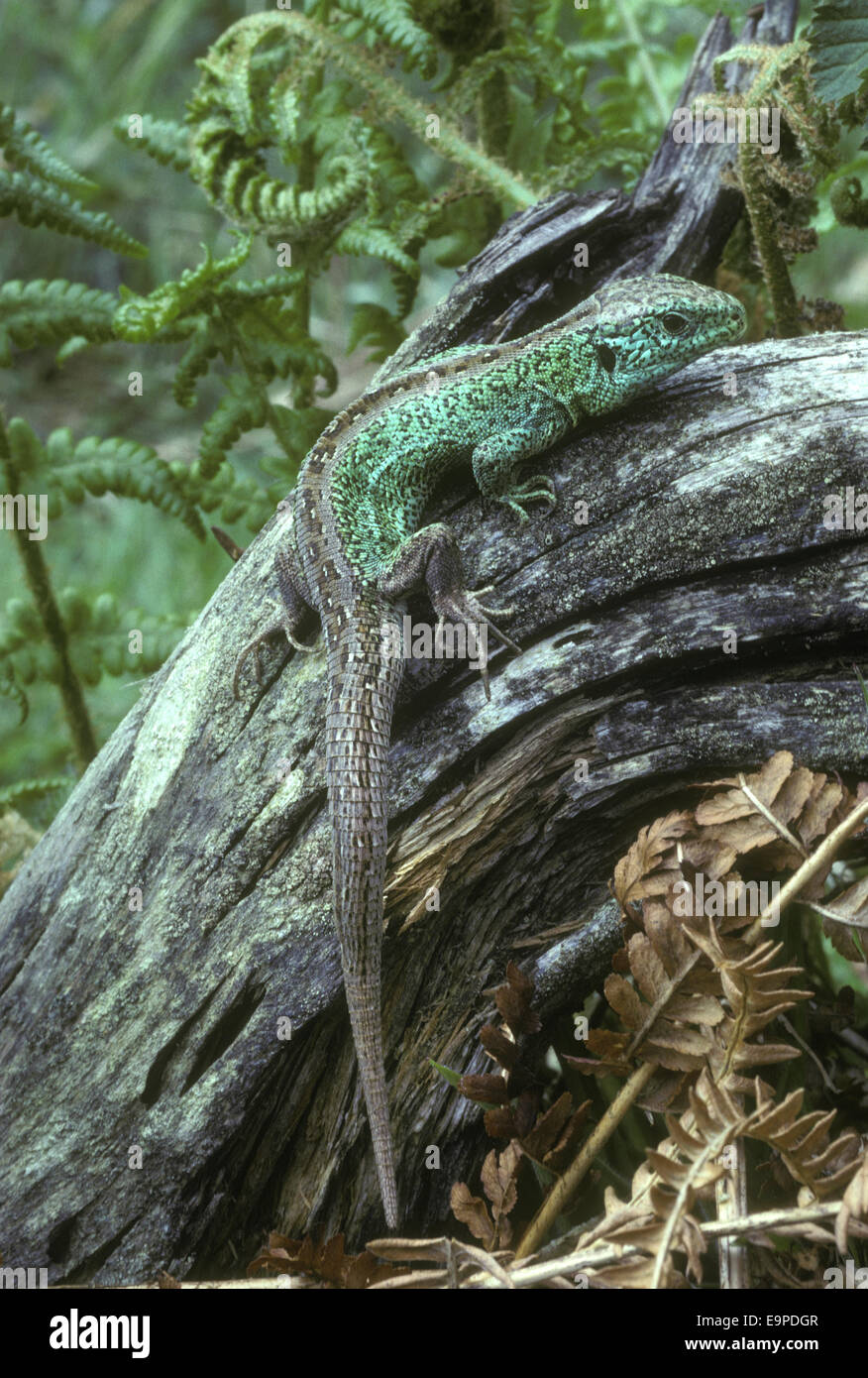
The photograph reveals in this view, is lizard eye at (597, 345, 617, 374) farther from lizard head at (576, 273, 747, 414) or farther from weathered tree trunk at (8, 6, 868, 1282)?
weathered tree trunk at (8, 6, 868, 1282)

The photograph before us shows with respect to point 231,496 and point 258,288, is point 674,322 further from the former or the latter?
point 231,496

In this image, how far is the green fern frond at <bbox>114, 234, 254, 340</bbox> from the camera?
10.8 feet

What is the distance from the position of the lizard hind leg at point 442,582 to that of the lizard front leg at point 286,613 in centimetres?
23

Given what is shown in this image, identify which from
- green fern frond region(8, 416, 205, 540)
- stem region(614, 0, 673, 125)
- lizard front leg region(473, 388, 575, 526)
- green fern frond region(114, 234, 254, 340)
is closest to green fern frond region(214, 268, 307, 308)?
green fern frond region(114, 234, 254, 340)

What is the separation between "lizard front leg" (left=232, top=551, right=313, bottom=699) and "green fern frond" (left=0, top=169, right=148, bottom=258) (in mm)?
1533

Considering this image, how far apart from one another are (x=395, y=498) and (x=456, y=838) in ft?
3.19

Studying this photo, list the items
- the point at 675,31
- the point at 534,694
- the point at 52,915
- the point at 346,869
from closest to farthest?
the point at 346,869 < the point at 534,694 < the point at 52,915 < the point at 675,31

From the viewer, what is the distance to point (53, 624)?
3.81 m

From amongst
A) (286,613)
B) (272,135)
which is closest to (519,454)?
(286,613)

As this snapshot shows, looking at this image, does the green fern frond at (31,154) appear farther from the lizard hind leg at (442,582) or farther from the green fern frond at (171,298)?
the lizard hind leg at (442,582)

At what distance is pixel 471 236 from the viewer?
393 centimetres
